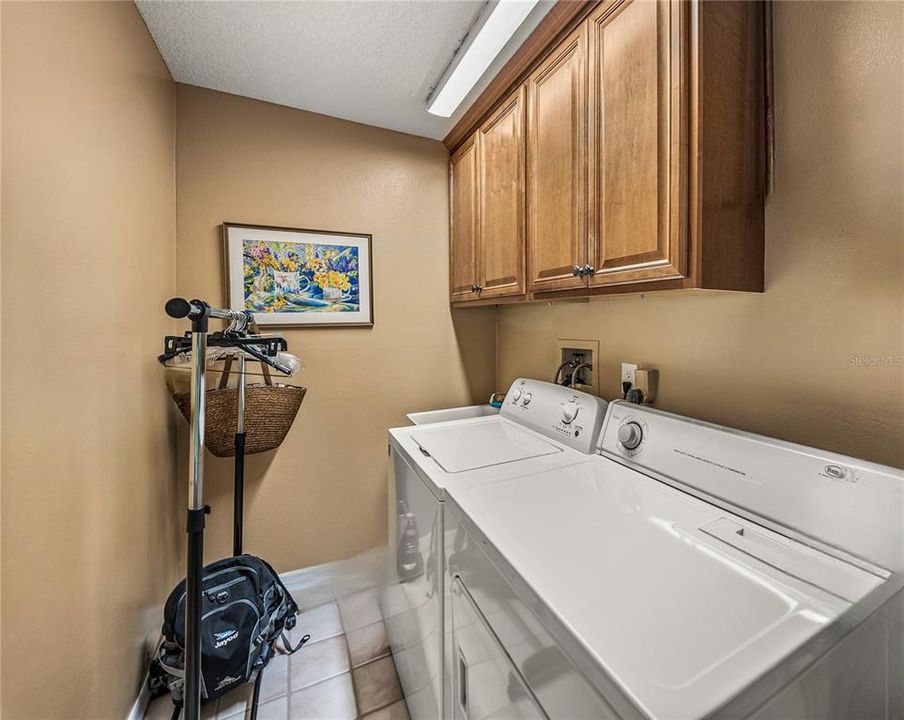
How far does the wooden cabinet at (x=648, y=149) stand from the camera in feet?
3.09

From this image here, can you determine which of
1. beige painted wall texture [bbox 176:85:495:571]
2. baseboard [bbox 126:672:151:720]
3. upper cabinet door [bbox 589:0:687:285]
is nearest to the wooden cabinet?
upper cabinet door [bbox 589:0:687:285]

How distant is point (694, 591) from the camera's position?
0.66m

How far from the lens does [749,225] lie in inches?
40.2

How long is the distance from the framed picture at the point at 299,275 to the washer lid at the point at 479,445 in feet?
2.73

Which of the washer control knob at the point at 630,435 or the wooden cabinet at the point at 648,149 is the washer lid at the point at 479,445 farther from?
the wooden cabinet at the point at 648,149

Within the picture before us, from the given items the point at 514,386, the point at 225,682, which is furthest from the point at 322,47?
the point at 225,682

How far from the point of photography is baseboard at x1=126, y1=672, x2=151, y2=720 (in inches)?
51.9

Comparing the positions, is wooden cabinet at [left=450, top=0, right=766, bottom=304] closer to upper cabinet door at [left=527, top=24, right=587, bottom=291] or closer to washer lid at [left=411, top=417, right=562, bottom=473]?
upper cabinet door at [left=527, top=24, right=587, bottom=291]

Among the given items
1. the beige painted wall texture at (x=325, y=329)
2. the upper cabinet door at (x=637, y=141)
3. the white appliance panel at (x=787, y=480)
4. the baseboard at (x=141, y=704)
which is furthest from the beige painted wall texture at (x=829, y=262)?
the baseboard at (x=141, y=704)

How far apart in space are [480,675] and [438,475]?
1.56ft

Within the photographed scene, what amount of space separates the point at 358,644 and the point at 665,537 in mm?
1526

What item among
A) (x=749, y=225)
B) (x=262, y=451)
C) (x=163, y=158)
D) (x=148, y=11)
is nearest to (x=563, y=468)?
(x=749, y=225)

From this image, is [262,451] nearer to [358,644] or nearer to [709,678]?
[358,644]

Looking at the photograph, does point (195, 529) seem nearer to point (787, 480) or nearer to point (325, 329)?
point (325, 329)
